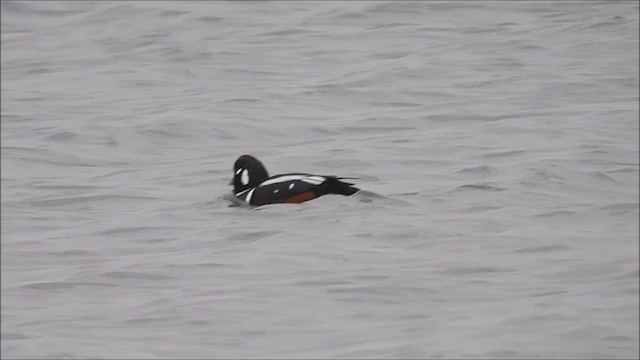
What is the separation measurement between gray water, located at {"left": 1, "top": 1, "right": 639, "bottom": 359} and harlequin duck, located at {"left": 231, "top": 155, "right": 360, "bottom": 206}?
0.36 feet

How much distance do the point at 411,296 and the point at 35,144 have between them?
6.99 m

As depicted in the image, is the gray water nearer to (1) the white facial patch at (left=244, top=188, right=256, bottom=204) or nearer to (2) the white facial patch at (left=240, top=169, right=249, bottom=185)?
(1) the white facial patch at (left=244, top=188, right=256, bottom=204)

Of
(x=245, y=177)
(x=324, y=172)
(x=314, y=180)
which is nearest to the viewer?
(x=314, y=180)

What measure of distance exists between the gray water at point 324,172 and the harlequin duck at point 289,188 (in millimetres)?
108

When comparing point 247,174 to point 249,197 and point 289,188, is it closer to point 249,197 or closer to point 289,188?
point 249,197

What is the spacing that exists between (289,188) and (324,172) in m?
1.72

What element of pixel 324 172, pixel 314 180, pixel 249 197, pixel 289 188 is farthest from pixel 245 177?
pixel 324 172

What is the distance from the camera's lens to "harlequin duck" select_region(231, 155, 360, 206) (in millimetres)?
11211

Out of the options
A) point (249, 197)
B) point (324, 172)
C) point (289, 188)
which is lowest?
point (324, 172)

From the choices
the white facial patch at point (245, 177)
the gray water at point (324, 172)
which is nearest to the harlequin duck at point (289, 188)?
the white facial patch at point (245, 177)

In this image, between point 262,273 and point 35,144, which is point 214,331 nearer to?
point 262,273

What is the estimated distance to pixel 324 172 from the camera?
13.0 m

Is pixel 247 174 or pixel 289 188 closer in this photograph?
pixel 289 188

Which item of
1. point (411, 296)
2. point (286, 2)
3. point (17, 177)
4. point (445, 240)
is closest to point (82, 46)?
point (286, 2)
